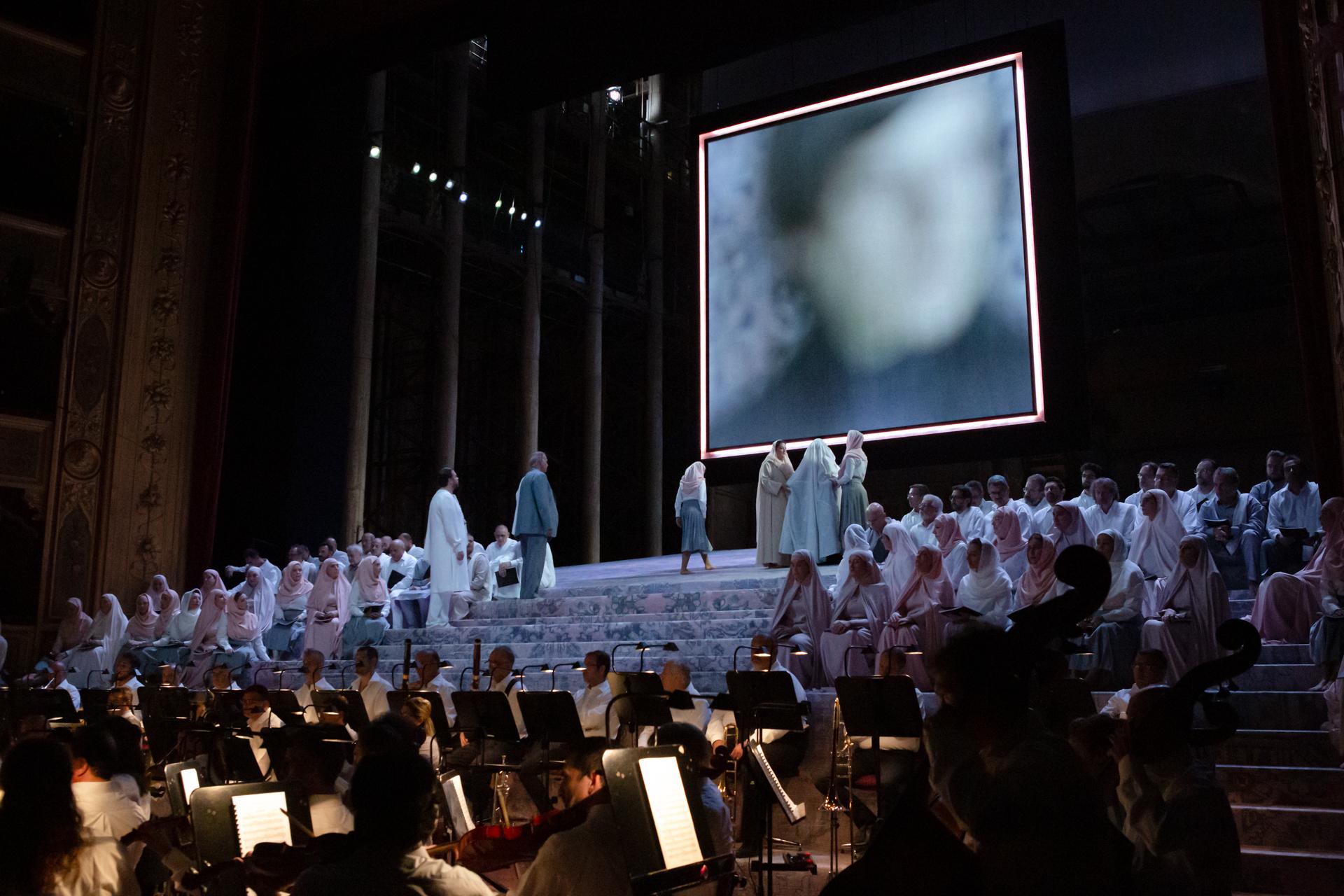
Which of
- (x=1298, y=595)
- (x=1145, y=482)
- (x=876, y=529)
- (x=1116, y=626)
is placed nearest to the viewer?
(x=1298, y=595)

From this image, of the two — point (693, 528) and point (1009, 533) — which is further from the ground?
point (693, 528)

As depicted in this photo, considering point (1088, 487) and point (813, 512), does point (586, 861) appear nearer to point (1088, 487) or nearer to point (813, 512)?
point (1088, 487)

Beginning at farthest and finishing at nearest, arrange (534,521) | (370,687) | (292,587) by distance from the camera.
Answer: (292,587) → (534,521) → (370,687)

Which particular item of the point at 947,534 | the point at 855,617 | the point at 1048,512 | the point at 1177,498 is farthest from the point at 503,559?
the point at 1177,498

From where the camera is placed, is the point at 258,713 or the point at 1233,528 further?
the point at 1233,528

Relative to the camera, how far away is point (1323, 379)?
9844mm

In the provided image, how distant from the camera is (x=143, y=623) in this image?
1330 centimetres

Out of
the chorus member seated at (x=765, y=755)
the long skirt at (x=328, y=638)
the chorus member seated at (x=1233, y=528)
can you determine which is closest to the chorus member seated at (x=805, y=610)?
the chorus member seated at (x=765, y=755)

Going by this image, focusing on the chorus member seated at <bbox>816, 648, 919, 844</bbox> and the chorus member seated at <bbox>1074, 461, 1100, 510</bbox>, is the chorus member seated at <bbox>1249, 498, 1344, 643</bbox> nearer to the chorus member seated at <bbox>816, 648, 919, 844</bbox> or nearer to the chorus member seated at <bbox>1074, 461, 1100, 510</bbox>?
the chorus member seated at <bbox>1074, 461, 1100, 510</bbox>

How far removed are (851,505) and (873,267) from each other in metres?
3.02

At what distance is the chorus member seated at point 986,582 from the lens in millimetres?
9797

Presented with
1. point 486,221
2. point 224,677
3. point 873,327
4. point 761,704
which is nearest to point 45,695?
point 224,677

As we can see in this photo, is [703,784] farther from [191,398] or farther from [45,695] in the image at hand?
[191,398]

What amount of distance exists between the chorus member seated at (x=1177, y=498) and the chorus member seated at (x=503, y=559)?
23.3 ft
